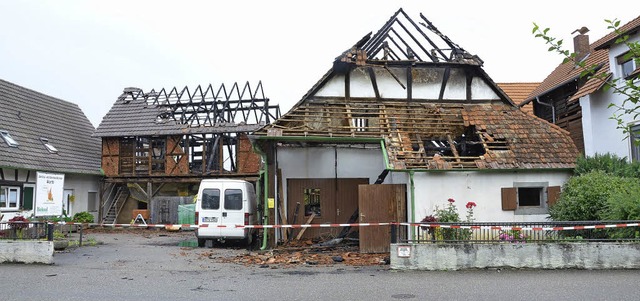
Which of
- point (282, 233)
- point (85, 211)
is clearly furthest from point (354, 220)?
point (85, 211)

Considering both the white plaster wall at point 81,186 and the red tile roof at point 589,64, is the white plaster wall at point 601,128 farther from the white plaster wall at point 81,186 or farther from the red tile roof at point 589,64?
the white plaster wall at point 81,186

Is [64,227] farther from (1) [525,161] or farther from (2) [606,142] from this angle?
(2) [606,142]

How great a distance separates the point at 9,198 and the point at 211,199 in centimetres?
1103

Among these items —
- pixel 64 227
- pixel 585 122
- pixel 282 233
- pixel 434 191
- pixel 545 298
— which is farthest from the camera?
pixel 64 227

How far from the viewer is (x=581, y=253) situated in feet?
36.2

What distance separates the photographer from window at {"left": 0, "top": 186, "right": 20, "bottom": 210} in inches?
853

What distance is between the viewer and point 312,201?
688 inches

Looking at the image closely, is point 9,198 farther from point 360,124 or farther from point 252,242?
point 360,124

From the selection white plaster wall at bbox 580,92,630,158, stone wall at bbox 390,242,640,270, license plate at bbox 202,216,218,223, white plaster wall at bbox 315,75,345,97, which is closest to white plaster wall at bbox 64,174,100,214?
license plate at bbox 202,216,218,223

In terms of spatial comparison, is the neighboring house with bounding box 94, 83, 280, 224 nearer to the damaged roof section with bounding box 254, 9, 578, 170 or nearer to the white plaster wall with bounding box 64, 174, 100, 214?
the white plaster wall with bounding box 64, 174, 100, 214

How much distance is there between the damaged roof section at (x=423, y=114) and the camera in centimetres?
1492

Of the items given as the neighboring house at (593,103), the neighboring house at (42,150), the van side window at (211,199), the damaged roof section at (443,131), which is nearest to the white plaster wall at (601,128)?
the neighboring house at (593,103)

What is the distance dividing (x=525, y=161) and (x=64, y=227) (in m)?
19.4

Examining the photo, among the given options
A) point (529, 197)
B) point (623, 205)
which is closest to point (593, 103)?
point (529, 197)
